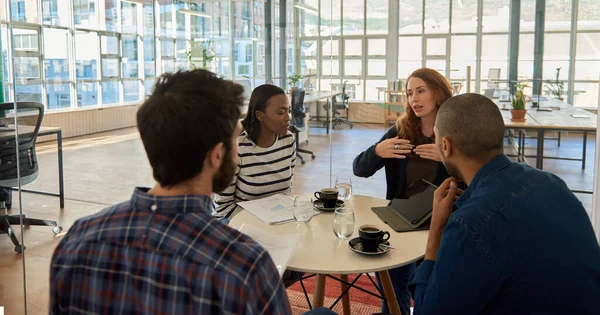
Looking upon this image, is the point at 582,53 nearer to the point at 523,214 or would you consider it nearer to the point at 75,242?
Result: the point at 523,214

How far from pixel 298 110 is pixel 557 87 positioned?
6.49 feet

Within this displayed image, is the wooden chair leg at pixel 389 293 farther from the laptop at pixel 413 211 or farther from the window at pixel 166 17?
the window at pixel 166 17

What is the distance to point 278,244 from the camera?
5.65 ft

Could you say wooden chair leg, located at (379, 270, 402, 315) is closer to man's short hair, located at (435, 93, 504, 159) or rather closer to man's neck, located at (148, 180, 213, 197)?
man's short hair, located at (435, 93, 504, 159)

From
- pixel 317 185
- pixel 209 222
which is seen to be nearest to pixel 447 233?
pixel 209 222

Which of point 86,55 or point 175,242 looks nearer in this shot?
point 175,242

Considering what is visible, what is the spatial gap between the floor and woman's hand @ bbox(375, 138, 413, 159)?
932 mm

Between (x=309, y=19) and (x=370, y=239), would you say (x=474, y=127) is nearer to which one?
(x=370, y=239)

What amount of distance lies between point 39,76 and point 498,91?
2881mm

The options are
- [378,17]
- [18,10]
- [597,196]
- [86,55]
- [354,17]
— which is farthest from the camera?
[354,17]

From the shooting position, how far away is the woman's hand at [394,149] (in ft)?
8.32


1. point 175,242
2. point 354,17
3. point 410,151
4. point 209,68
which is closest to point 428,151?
point 410,151

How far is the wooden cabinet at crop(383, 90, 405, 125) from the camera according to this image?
3.70 m

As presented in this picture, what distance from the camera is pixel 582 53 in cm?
351
